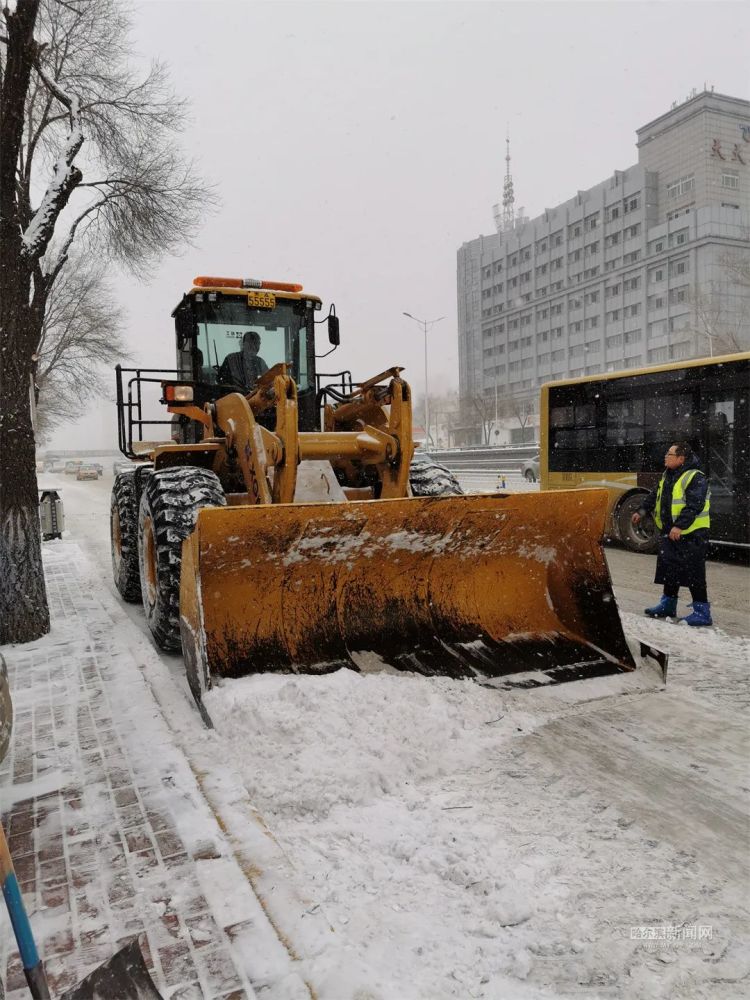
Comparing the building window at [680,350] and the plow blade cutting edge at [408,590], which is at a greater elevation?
the building window at [680,350]

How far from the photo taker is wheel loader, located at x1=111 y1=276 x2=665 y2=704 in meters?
3.95

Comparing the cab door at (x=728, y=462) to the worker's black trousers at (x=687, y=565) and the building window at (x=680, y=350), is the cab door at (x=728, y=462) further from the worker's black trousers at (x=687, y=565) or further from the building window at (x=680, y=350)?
the building window at (x=680, y=350)

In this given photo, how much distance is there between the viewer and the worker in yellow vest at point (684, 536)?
5953mm

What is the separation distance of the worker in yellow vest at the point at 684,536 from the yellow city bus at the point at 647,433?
10.6ft

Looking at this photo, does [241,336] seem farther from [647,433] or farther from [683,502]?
[647,433]

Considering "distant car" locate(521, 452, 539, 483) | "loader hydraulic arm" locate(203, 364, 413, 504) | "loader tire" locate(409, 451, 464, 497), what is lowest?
"distant car" locate(521, 452, 539, 483)

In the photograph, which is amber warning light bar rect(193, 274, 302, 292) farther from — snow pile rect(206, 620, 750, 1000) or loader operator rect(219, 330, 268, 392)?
snow pile rect(206, 620, 750, 1000)

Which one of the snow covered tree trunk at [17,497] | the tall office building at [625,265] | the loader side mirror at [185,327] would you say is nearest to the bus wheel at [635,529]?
the loader side mirror at [185,327]

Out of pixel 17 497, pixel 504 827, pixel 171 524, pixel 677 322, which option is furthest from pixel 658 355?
pixel 504 827

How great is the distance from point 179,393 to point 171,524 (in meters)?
1.33

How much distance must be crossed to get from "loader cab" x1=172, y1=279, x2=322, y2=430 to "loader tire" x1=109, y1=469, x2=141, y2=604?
1785 mm

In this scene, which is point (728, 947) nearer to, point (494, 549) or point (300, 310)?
point (494, 549)

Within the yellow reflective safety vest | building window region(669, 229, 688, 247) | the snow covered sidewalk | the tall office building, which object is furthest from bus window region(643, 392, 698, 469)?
building window region(669, 229, 688, 247)

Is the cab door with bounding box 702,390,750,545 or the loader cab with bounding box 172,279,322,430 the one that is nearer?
the loader cab with bounding box 172,279,322,430
